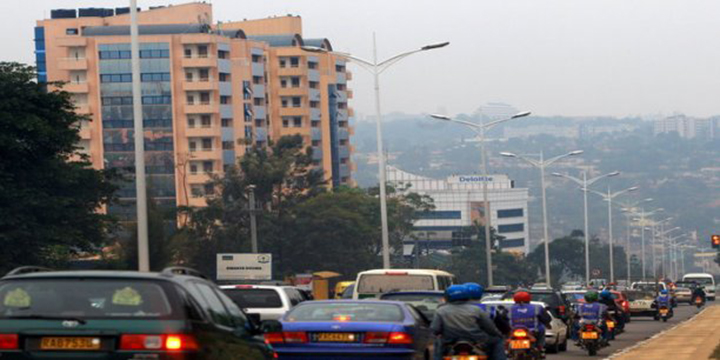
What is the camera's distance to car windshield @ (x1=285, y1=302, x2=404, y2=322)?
796 inches

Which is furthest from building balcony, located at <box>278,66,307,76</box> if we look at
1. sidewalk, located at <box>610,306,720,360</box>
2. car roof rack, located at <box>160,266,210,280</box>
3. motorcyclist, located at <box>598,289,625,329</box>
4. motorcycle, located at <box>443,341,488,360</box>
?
car roof rack, located at <box>160,266,210,280</box>

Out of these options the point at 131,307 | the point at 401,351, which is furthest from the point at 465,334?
the point at 131,307

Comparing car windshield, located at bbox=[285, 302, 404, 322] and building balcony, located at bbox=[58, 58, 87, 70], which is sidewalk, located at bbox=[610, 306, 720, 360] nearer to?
car windshield, located at bbox=[285, 302, 404, 322]

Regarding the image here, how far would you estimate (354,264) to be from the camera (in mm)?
97812

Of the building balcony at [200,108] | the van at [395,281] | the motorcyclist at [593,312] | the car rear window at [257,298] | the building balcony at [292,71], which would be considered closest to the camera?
the car rear window at [257,298]

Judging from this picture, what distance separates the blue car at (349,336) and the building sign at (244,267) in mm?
49581

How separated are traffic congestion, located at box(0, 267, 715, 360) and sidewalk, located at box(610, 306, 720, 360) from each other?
3314mm

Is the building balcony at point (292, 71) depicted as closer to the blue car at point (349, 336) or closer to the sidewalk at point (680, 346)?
the sidewalk at point (680, 346)

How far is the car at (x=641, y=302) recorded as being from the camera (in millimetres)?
59219

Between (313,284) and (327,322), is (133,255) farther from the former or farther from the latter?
(327,322)

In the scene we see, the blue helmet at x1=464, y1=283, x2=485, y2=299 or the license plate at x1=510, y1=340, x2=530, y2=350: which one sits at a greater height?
the blue helmet at x1=464, y1=283, x2=485, y2=299

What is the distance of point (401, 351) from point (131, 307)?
7.68m

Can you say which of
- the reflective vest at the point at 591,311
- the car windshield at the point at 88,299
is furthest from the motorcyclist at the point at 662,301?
the car windshield at the point at 88,299

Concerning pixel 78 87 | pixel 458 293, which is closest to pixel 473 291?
pixel 458 293
